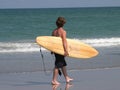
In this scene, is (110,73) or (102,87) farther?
(110,73)

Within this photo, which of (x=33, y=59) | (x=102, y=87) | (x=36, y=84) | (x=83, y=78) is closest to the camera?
(x=102, y=87)

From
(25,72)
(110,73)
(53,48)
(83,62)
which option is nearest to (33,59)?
(83,62)

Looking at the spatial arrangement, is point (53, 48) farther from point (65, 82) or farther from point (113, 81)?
point (113, 81)

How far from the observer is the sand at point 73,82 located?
1066 centimetres

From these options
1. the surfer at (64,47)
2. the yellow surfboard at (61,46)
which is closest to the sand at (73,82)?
the surfer at (64,47)

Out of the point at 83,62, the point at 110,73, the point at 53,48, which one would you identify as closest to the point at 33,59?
the point at 83,62

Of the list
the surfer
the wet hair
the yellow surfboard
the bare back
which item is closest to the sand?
the surfer

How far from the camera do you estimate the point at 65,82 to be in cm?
1139

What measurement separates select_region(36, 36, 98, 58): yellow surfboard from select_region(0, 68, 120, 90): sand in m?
0.58

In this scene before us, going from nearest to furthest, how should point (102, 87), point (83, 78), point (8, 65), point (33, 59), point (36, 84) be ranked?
point (102, 87), point (36, 84), point (83, 78), point (8, 65), point (33, 59)

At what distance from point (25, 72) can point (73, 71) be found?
4.08ft

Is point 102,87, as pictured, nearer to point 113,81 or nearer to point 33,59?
point 113,81

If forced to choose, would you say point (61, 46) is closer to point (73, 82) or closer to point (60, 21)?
point (60, 21)

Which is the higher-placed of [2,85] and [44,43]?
[44,43]
